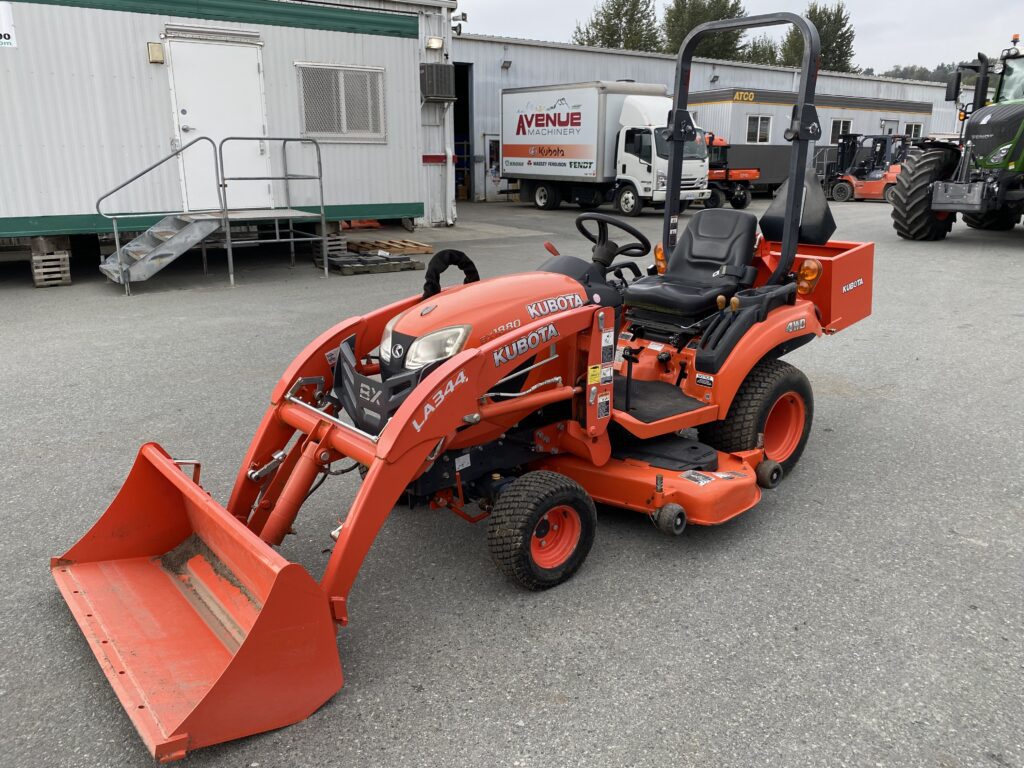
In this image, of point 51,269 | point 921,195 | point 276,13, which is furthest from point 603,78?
point 51,269

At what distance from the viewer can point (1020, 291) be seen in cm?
983

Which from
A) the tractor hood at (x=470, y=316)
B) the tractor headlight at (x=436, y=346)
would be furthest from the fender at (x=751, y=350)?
the tractor headlight at (x=436, y=346)

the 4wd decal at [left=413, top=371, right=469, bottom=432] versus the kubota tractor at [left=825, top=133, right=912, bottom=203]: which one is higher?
the kubota tractor at [left=825, top=133, right=912, bottom=203]

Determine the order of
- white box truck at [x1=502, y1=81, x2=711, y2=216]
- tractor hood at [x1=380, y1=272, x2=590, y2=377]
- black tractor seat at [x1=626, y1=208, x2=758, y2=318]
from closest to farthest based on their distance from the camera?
tractor hood at [x1=380, y1=272, x2=590, y2=377] < black tractor seat at [x1=626, y1=208, x2=758, y2=318] < white box truck at [x1=502, y1=81, x2=711, y2=216]

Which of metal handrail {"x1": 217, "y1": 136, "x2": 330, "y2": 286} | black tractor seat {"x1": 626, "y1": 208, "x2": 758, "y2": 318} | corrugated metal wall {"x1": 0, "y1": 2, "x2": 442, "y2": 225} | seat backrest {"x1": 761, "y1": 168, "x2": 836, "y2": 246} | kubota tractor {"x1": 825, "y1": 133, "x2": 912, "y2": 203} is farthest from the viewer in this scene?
kubota tractor {"x1": 825, "y1": 133, "x2": 912, "y2": 203}

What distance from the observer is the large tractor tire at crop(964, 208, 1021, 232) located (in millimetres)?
15147

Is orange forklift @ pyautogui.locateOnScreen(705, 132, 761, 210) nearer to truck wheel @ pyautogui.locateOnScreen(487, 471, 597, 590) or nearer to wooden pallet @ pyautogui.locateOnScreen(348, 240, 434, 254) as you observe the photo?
wooden pallet @ pyautogui.locateOnScreen(348, 240, 434, 254)

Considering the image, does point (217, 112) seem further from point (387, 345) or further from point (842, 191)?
point (842, 191)

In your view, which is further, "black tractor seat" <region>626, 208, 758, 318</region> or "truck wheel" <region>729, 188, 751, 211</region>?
"truck wheel" <region>729, 188, 751, 211</region>

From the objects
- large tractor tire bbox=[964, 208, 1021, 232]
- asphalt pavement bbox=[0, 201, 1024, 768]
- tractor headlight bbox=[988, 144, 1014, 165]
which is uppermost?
tractor headlight bbox=[988, 144, 1014, 165]

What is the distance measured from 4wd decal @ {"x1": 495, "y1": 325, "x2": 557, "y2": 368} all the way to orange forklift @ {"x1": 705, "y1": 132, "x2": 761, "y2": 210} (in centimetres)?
2010

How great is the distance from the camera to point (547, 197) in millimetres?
22797

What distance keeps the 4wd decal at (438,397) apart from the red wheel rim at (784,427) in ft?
7.32

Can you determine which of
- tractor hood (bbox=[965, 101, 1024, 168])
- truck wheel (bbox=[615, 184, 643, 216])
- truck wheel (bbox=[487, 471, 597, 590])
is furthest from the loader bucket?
truck wheel (bbox=[615, 184, 643, 216])
